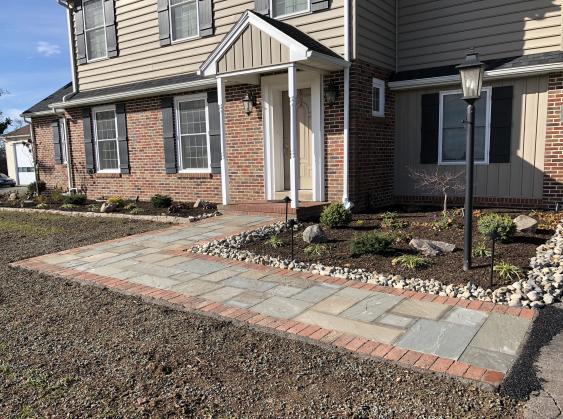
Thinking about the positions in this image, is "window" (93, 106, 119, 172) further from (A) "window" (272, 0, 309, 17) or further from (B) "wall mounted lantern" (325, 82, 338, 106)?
(B) "wall mounted lantern" (325, 82, 338, 106)

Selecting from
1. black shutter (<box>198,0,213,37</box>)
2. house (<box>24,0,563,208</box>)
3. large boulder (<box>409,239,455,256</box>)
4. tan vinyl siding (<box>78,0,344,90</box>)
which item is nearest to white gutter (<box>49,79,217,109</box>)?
house (<box>24,0,563,208</box>)

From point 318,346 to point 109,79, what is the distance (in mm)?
11271

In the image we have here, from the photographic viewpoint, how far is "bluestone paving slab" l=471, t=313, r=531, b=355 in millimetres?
3236

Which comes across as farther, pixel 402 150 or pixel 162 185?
pixel 162 185

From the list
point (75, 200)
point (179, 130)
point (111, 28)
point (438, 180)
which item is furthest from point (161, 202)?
point (438, 180)

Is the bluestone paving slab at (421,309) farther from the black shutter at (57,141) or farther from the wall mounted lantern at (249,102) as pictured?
the black shutter at (57,141)

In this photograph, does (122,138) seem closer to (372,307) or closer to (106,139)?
(106,139)

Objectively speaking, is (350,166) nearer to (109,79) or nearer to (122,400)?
(122,400)

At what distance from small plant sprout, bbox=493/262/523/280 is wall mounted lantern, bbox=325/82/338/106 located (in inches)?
183

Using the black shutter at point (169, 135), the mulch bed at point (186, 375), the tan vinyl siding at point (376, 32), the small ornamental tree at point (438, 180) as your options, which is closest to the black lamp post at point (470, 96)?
the mulch bed at point (186, 375)

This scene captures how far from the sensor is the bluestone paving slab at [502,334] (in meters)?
3.24

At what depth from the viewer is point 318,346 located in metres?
3.35

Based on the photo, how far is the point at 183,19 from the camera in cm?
1066

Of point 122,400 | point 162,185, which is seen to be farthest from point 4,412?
point 162,185
